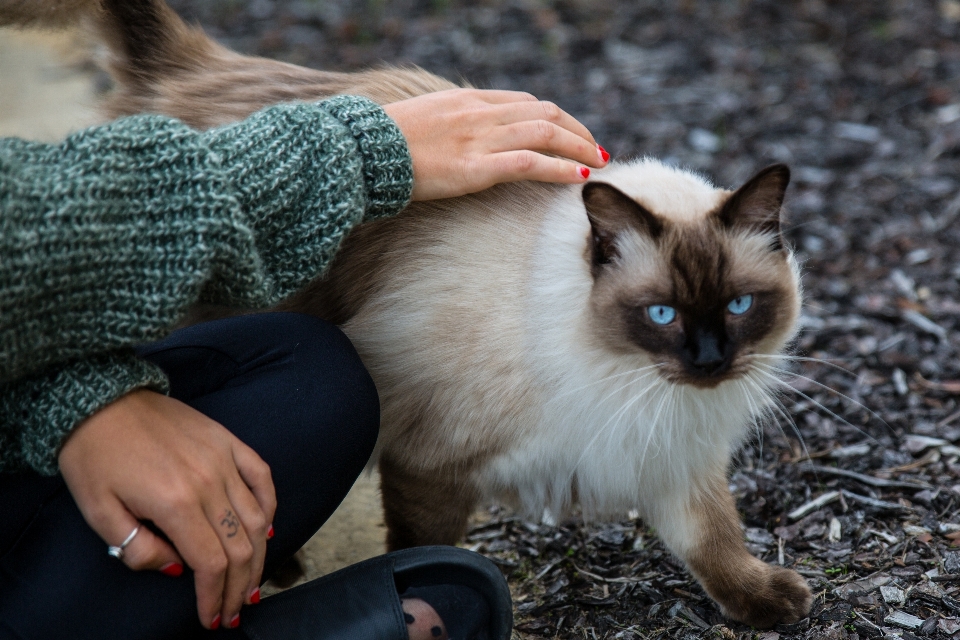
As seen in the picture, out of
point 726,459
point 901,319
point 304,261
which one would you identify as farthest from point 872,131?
point 304,261

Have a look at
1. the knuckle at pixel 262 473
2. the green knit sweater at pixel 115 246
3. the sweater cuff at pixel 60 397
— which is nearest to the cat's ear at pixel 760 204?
the green knit sweater at pixel 115 246

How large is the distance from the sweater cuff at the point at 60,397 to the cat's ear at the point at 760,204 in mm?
1101

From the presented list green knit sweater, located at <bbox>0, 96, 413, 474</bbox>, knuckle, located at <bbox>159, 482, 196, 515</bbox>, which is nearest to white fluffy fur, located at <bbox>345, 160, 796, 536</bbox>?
green knit sweater, located at <bbox>0, 96, 413, 474</bbox>

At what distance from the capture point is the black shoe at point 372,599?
168 cm

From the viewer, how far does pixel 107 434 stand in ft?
4.63

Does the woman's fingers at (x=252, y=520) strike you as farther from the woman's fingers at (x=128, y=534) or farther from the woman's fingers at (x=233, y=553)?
the woman's fingers at (x=128, y=534)

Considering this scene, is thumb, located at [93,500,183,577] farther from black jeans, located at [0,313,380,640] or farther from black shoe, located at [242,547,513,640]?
black shoe, located at [242,547,513,640]

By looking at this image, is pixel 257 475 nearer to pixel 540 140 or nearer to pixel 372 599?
pixel 372 599

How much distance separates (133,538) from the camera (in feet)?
4.66

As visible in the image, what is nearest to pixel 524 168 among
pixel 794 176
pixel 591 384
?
pixel 591 384

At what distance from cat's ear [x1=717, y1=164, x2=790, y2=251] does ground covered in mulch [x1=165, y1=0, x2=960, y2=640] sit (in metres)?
0.56

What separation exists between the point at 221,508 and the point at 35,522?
333 millimetres

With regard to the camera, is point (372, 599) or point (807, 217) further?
point (807, 217)

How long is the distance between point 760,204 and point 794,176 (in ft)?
7.40
